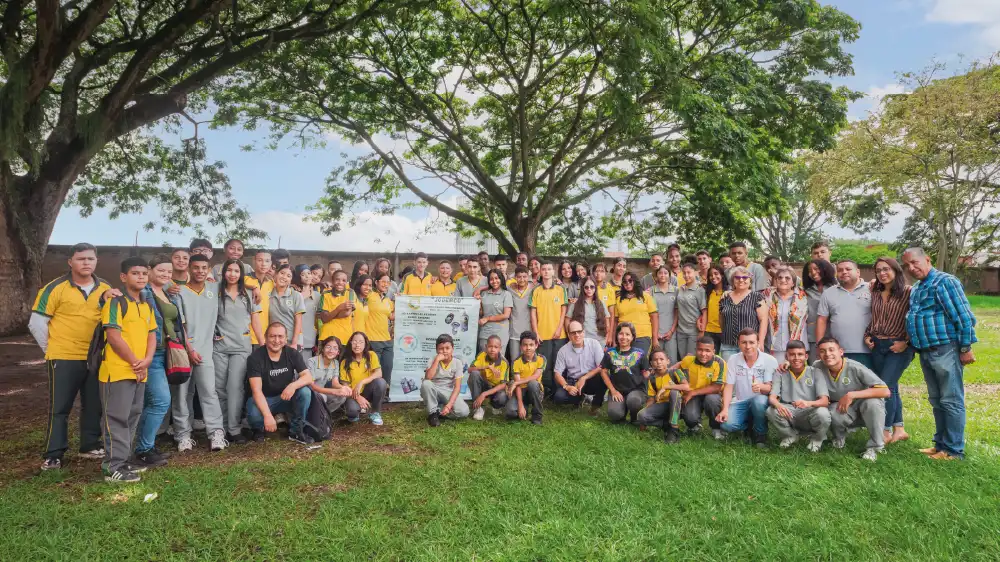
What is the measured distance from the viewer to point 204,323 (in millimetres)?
4852

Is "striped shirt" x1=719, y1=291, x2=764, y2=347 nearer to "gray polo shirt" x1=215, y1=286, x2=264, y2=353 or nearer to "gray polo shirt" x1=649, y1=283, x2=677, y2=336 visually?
"gray polo shirt" x1=649, y1=283, x2=677, y2=336

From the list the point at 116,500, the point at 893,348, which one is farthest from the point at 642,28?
the point at 116,500

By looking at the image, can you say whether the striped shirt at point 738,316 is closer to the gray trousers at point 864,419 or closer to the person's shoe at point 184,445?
the gray trousers at point 864,419

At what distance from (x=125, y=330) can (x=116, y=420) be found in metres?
0.62

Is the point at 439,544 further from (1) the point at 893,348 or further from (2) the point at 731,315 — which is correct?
(1) the point at 893,348

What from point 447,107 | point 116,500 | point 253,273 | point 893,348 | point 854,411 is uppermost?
point 447,107

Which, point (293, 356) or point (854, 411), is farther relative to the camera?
point (293, 356)

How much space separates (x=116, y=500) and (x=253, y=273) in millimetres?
2346

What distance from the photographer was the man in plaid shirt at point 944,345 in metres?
4.57

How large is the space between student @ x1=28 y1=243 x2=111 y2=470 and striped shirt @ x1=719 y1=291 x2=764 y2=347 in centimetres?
531

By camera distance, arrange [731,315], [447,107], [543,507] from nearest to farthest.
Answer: [543,507] → [731,315] → [447,107]

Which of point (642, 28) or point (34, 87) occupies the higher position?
point (642, 28)

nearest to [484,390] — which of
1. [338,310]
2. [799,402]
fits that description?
[338,310]

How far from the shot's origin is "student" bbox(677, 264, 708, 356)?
631 cm
